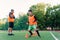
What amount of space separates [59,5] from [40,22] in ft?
11.2

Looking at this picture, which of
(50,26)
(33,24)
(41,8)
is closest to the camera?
(33,24)

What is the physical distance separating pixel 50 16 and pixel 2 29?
6.80 metres

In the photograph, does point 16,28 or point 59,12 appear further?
point 59,12

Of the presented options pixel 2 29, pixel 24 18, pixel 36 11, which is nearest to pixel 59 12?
pixel 36 11

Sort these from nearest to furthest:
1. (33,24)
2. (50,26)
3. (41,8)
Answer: (33,24), (50,26), (41,8)

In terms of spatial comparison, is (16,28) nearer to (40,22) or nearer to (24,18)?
(24,18)

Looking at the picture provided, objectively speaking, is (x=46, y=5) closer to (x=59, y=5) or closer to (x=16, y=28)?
(x=59, y=5)

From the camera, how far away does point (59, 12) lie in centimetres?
3028

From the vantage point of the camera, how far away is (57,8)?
103 ft

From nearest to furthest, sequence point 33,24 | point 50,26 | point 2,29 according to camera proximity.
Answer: point 33,24 → point 2,29 → point 50,26

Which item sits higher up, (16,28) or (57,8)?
(57,8)

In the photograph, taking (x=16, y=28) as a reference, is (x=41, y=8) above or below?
above

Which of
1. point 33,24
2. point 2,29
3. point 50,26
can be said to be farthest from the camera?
point 50,26

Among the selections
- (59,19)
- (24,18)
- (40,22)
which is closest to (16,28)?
(24,18)
